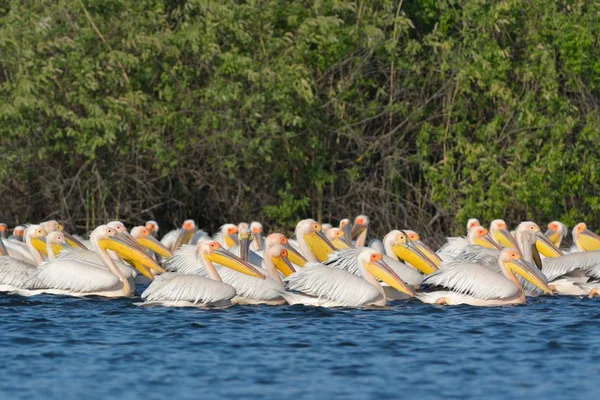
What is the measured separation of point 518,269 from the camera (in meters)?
11.2

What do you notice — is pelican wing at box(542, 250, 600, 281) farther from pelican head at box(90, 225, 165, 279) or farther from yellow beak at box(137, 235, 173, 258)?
yellow beak at box(137, 235, 173, 258)

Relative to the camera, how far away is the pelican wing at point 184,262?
483 inches

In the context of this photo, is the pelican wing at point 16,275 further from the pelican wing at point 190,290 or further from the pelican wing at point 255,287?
the pelican wing at point 255,287

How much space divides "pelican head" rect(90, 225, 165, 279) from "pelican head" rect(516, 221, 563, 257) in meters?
3.49

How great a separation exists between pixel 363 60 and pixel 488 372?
1039cm

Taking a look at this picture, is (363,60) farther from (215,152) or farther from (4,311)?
(4,311)

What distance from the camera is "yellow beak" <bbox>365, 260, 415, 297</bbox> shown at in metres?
10.8

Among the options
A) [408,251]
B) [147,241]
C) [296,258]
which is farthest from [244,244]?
[147,241]

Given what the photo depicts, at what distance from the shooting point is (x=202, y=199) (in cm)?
1870

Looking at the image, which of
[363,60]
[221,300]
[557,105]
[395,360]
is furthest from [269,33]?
[395,360]

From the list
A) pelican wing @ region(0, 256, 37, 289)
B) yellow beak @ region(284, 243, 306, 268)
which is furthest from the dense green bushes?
pelican wing @ region(0, 256, 37, 289)

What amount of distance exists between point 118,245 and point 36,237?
5.47ft

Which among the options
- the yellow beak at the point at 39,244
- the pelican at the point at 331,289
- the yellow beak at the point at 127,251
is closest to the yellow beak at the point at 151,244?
the yellow beak at the point at 39,244

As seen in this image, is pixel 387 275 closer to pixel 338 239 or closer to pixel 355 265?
pixel 355 265
